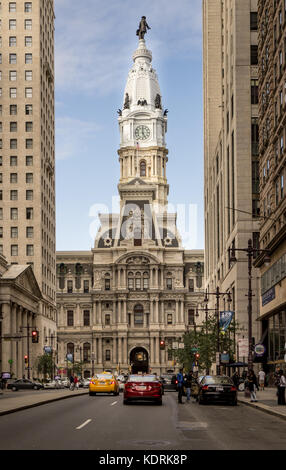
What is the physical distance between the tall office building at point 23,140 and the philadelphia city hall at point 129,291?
40.9m

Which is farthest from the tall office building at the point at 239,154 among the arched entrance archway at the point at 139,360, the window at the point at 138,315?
the arched entrance archway at the point at 139,360

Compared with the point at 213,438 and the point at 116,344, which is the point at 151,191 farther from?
the point at 213,438

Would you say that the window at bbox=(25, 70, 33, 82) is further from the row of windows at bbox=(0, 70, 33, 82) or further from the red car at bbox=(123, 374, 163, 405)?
the red car at bbox=(123, 374, 163, 405)

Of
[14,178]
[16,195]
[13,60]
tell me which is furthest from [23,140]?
[13,60]

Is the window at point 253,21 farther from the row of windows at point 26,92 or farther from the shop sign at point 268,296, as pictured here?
the row of windows at point 26,92

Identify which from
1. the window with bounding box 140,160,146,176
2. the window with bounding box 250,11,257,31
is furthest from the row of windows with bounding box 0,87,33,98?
the window with bounding box 140,160,146,176

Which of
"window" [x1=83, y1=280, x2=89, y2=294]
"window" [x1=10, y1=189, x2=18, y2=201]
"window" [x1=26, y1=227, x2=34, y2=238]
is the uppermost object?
"window" [x1=10, y1=189, x2=18, y2=201]

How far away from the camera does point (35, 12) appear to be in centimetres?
10862

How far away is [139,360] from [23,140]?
62077mm

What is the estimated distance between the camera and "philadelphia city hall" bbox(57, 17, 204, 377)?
493ft

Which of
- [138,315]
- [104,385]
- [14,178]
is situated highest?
[14,178]

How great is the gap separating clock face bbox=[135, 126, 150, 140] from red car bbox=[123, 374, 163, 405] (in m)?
151

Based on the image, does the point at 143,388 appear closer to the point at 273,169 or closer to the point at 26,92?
the point at 273,169

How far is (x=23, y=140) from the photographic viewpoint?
106875mm
